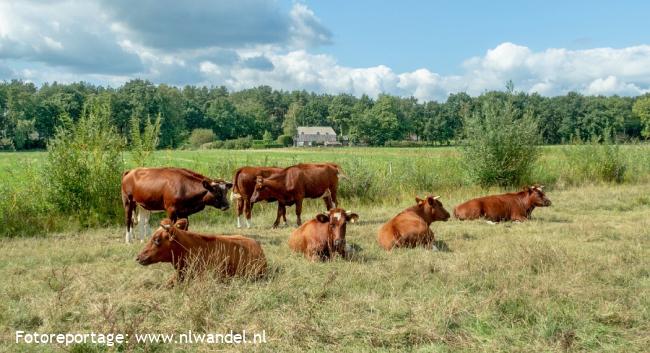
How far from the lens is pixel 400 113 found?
123 metres

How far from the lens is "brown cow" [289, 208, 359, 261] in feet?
30.3

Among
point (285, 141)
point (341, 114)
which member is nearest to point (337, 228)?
point (285, 141)

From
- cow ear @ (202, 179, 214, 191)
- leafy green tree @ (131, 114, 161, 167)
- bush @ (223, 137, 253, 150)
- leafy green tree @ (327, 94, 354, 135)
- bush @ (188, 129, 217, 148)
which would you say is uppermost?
leafy green tree @ (327, 94, 354, 135)

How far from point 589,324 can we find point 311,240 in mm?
4983

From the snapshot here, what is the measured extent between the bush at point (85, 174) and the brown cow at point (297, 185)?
→ 4.11 m

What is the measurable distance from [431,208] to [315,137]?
383ft

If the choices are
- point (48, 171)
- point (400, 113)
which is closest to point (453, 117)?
point (400, 113)

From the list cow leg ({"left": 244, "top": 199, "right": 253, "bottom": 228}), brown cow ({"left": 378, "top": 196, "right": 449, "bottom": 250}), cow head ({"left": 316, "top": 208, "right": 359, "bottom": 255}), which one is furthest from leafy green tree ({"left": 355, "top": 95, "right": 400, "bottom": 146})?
cow head ({"left": 316, "top": 208, "right": 359, "bottom": 255})

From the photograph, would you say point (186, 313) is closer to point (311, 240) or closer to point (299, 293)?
point (299, 293)

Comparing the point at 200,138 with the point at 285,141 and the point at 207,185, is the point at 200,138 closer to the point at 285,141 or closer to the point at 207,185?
the point at 285,141

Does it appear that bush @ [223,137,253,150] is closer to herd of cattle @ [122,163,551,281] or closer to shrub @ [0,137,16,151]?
shrub @ [0,137,16,151]

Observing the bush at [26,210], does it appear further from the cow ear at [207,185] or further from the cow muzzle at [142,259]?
the cow muzzle at [142,259]

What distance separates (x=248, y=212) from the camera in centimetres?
1417

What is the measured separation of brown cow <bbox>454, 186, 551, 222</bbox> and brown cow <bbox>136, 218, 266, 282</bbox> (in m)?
7.94
